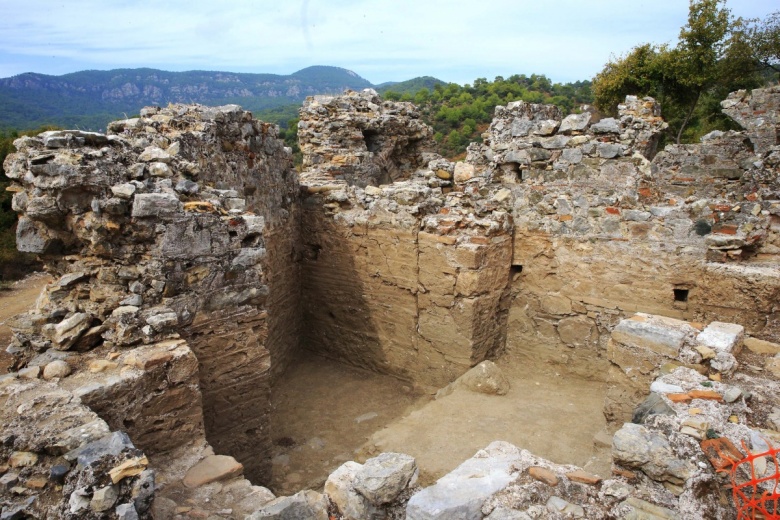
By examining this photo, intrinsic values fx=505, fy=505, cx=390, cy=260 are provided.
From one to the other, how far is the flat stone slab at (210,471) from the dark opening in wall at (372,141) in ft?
24.1

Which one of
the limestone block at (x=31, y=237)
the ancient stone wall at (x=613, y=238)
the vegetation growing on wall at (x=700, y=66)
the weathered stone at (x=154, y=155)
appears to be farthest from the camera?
the vegetation growing on wall at (x=700, y=66)

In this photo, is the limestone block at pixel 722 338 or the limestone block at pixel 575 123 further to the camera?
the limestone block at pixel 575 123

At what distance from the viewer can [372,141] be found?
9828 millimetres

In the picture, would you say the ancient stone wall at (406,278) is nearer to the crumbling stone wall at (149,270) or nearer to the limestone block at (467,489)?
the crumbling stone wall at (149,270)

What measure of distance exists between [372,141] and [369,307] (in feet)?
13.8

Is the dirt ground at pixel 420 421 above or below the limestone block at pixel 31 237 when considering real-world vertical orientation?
below

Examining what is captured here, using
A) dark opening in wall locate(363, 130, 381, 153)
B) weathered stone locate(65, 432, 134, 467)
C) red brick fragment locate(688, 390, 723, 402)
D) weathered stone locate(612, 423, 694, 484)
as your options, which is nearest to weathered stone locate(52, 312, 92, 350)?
weathered stone locate(65, 432, 134, 467)

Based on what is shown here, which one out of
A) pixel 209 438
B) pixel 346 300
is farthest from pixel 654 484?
pixel 346 300

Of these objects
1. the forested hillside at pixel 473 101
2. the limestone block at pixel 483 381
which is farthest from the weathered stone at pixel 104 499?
the forested hillside at pixel 473 101

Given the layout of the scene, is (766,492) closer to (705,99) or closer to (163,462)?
(163,462)

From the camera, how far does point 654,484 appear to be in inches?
102

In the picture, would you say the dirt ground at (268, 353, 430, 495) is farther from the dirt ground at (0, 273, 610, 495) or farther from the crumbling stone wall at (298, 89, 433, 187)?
the crumbling stone wall at (298, 89, 433, 187)

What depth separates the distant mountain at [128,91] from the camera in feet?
168

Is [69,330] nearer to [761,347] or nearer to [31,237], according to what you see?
[31,237]
